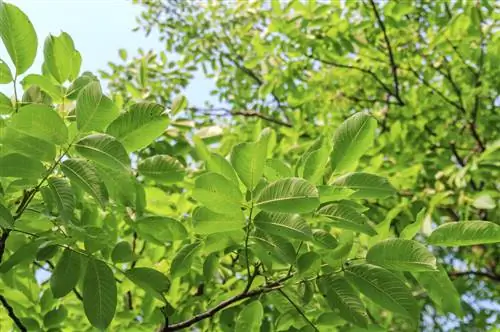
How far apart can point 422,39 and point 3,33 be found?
3.36m

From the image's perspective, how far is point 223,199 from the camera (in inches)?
39.4

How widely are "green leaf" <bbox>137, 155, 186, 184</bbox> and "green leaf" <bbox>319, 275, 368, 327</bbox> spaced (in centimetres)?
42

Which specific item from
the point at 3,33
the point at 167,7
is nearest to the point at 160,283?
the point at 3,33

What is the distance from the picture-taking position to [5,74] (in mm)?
1173

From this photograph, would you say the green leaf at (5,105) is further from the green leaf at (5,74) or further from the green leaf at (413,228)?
the green leaf at (413,228)

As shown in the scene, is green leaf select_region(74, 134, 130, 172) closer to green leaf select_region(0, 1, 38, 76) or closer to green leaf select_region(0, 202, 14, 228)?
green leaf select_region(0, 202, 14, 228)

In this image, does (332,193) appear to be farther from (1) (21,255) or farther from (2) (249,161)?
(1) (21,255)

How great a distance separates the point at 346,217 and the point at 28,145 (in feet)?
2.05

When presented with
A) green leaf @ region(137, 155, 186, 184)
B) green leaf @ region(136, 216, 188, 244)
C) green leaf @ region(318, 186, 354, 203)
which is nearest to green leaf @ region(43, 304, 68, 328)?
green leaf @ region(136, 216, 188, 244)

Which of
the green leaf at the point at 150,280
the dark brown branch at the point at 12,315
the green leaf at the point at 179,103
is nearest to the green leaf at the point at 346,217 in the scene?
the green leaf at the point at 150,280

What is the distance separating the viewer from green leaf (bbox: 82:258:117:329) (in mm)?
1104

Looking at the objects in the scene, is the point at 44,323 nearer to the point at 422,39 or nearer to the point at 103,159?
the point at 103,159

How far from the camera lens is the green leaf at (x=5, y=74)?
117 cm

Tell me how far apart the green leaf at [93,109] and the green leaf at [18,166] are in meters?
0.12
